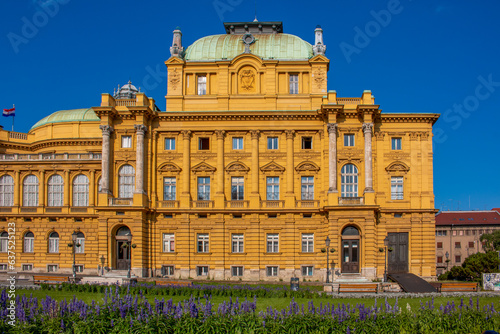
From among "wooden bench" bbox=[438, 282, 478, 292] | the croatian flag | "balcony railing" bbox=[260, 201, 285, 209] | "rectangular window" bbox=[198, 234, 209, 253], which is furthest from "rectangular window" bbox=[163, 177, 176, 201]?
"wooden bench" bbox=[438, 282, 478, 292]

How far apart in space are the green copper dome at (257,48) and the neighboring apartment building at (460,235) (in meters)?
66.4

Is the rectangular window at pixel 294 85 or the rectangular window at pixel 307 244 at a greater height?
the rectangular window at pixel 294 85

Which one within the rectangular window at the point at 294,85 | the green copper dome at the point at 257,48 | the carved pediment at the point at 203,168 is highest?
the green copper dome at the point at 257,48

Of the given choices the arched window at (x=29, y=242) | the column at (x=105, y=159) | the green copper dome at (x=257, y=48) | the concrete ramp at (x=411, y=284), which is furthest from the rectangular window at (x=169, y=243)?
the concrete ramp at (x=411, y=284)

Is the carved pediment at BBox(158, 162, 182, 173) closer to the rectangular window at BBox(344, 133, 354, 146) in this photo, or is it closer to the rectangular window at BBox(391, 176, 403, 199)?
the rectangular window at BBox(344, 133, 354, 146)

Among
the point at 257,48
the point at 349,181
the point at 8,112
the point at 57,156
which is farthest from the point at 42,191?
the point at 349,181

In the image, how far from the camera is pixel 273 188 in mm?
53969

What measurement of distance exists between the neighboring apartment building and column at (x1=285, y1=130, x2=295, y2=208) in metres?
65.8

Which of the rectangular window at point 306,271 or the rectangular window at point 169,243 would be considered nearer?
the rectangular window at point 306,271

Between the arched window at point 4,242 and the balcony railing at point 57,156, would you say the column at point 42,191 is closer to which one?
the balcony railing at point 57,156

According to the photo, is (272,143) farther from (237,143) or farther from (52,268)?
(52,268)

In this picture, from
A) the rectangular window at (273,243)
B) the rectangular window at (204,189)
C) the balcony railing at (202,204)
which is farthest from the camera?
the rectangular window at (204,189)

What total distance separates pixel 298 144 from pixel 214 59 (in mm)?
12432

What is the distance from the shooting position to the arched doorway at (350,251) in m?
50.8
